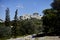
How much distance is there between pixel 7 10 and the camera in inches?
2126

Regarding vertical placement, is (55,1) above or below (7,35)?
above

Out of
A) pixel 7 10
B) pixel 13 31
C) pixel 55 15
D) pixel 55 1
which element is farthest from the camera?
pixel 7 10

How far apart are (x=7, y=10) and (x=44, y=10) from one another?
14045 mm

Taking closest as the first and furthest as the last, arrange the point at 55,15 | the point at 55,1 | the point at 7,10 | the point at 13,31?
the point at 55,15, the point at 55,1, the point at 13,31, the point at 7,10

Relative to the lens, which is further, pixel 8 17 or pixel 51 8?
pixel 8 17

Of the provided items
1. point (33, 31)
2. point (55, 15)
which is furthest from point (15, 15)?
point (55, 15)

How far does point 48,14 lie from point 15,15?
50.1 ft

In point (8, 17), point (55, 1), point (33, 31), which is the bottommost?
point (33, 31)

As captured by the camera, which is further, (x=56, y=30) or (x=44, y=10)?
(x=44, y=10)

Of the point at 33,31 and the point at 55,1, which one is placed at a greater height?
the point at 55,1

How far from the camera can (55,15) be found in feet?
134

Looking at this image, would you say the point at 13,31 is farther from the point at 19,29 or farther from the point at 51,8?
the point at 51,8

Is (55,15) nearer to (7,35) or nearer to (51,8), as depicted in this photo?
(51,8)

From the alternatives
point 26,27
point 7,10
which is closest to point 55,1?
point 26,27
